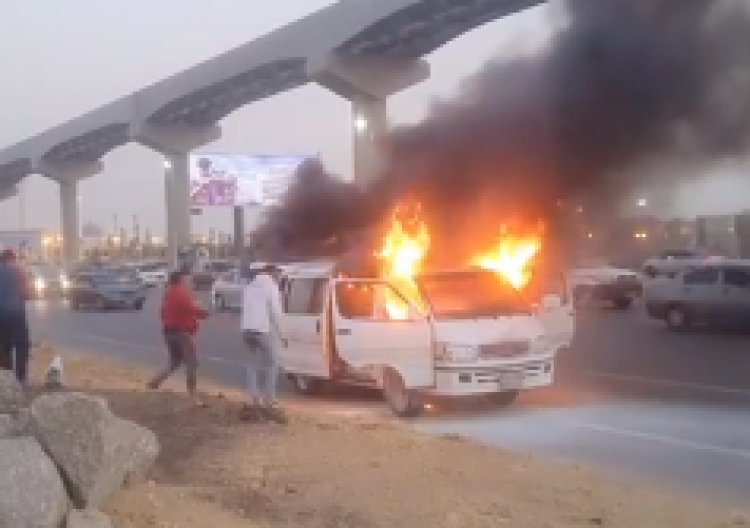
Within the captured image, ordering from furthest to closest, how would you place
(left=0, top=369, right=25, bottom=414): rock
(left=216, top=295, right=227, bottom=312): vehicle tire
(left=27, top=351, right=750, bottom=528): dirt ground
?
(left=216, top=295, right=227, bottom=312): vehicle tire → (left=0, top=369, right=25, bottom=414): rock → (left=27, top=351, right=750, bottom=528): dirt ground

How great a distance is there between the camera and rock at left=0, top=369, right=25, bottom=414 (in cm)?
765

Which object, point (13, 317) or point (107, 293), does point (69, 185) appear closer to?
point (107, 293)

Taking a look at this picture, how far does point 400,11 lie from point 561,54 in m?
11.5

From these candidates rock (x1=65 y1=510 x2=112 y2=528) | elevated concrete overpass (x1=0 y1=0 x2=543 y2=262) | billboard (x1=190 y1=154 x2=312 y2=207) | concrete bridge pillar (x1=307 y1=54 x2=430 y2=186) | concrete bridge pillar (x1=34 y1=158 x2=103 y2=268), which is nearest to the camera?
rock (x1=65 y1=510 x2=112 y2=528)

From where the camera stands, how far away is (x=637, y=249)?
38.8 m

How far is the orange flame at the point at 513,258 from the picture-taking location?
1563cm

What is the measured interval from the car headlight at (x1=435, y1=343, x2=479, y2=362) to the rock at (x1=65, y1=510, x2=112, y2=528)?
6350mm

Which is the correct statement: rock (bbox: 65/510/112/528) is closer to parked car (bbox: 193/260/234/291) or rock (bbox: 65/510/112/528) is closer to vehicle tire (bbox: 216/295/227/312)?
vehicle tire (bbox: 216/295/227/312)

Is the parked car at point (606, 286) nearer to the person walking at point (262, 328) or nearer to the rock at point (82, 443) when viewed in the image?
the person walking at point (262, 328)

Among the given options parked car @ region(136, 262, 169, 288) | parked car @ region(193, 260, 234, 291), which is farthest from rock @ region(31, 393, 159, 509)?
parked car @ region(136, 262, 169, 288)

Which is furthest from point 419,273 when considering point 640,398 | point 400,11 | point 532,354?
point 400,11

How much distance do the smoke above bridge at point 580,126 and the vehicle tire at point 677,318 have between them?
5.63 m

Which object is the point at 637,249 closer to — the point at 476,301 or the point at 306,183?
the point at 306,183

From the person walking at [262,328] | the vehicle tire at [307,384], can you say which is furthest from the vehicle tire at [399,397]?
the vehicle tire at [307,384]
